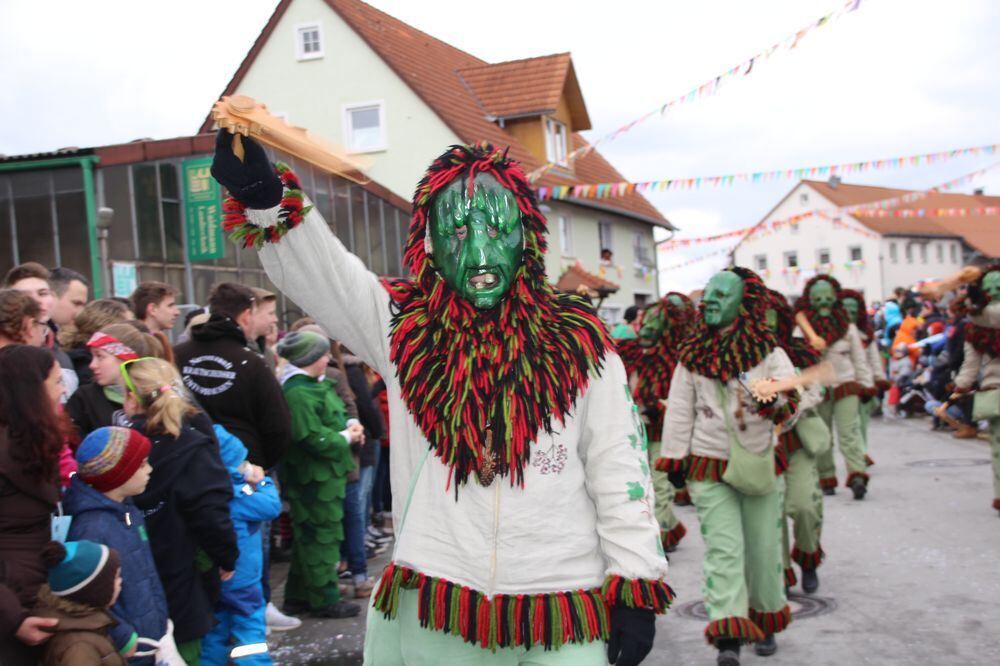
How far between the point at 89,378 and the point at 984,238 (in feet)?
213

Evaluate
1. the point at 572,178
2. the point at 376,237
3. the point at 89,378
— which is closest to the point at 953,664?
the point at 89,378

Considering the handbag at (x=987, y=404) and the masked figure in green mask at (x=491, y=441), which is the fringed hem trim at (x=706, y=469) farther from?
the handbag at (x=987, y=404)

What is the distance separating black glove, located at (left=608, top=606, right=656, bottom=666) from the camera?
285 centimetres

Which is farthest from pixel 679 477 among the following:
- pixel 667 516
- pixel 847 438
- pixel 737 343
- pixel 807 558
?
pixel 847 438

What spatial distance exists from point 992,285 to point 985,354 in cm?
66

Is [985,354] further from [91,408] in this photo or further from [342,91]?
[342,91]

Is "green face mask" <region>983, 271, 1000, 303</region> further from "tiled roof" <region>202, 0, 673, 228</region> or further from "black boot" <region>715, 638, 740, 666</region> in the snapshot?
"tiled roof" <region>202, 0, 673, 228</region>

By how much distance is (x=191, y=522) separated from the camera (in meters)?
4.43

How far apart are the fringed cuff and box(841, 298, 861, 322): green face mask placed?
881 cm

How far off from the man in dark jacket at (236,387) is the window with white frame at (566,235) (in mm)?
23620

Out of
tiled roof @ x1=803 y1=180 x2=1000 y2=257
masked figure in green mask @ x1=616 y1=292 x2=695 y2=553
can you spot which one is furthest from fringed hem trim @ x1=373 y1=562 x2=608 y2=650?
tiled roof @ x1=803 y1=180 x2=1000 y2=257

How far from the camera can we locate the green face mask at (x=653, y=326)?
863 centimetres

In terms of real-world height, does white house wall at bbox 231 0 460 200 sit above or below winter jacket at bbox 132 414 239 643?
above

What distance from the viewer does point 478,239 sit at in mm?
2979
